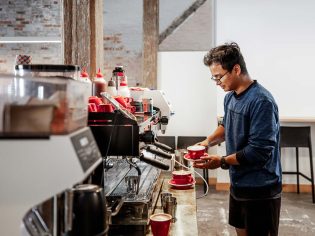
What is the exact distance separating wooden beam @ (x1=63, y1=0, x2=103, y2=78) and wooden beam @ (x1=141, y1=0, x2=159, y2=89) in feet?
8.67

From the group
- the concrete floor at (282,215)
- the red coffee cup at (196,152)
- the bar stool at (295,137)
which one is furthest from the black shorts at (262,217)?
the bar stool at (295,137)

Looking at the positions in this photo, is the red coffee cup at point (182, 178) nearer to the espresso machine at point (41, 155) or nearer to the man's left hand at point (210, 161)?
the man's left hand at point (210, 161)

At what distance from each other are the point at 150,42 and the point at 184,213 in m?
3.89

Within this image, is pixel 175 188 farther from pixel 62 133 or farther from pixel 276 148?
pixel 62 133

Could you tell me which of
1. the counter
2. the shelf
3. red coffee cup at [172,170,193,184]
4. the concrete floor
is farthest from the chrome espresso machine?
the shelf

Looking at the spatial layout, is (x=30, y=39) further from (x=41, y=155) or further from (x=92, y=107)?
(x=41, y=155)

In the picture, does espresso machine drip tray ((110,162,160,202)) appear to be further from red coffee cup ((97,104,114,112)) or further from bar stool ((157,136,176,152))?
bar stool ((157,136,176,152))

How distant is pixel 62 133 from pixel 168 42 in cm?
638

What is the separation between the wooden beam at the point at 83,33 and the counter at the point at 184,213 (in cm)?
108

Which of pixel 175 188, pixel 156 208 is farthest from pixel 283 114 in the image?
pixel 156 208

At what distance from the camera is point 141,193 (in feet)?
6.23

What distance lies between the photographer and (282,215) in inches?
175

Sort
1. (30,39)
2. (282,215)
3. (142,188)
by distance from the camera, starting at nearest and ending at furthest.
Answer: (142,188) < (282,215) < (30,39)

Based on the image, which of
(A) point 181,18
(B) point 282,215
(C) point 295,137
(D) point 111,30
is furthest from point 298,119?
(D) point 111,30
